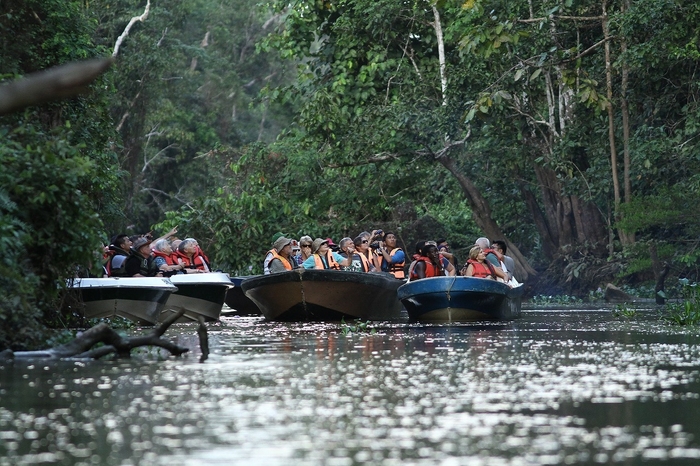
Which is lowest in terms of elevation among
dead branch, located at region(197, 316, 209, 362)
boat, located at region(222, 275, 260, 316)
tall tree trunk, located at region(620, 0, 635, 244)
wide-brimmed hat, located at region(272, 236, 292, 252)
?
boat, located at region(222, 275, 260, 316)

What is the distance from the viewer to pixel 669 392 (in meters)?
9.41

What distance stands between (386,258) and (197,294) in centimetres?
506

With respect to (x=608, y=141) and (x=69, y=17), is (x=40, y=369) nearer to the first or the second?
(x=69, y=17)

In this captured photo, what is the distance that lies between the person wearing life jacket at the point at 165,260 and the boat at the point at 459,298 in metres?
4.35

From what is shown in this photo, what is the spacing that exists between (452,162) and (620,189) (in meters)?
4.24

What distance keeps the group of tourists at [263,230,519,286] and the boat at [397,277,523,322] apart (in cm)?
106

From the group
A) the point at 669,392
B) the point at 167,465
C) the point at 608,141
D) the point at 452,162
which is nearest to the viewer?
the point at 167,465

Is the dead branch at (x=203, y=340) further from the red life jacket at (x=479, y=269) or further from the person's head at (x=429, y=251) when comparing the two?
the person's head at (x=429, y=251)

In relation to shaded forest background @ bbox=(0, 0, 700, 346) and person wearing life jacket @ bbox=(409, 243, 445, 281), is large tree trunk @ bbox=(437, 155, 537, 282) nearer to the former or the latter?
shaded forest background @ bbox=(0, 0, 700, 346)

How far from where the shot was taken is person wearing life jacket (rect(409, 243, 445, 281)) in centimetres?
2344

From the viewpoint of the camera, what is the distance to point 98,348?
1231 centimetres

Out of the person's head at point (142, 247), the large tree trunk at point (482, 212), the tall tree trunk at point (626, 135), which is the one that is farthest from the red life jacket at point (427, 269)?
the large tree trunk at point (482, 212)

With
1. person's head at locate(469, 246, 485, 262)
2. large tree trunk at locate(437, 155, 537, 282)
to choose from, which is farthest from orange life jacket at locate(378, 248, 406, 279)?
large tree trunk at locate(437, 155, 537, 282)

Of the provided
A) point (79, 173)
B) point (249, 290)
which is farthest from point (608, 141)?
point (79, 173)
